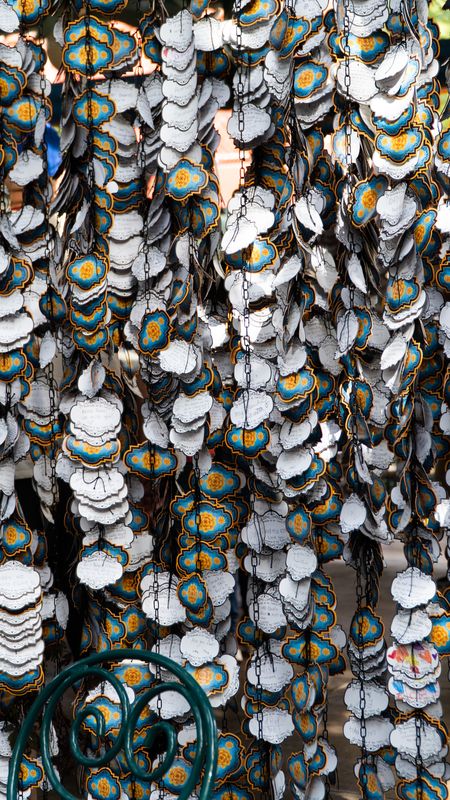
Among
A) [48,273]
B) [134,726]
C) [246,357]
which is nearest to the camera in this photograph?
[134,726]

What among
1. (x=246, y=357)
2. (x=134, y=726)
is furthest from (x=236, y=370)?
(x=134, y=726)

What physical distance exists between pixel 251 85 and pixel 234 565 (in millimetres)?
636

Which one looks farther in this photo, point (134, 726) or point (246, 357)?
point (246, 357)

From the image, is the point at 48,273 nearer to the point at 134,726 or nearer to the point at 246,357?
the point at 246,357

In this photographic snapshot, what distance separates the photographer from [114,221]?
1.48 m

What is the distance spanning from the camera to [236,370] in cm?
142

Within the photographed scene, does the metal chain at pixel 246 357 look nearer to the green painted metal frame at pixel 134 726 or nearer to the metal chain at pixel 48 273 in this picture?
the metal chain at pixel 48 273

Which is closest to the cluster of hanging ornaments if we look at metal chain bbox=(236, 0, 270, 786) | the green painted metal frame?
metal chain bbox=(236, 0, 270, 786)

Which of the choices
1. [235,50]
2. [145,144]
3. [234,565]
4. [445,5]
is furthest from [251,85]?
[234,565]

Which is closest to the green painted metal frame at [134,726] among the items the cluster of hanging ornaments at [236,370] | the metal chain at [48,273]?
the cluster of hanging ornaments at [236,370]

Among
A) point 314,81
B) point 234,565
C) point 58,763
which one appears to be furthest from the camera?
point 58,763

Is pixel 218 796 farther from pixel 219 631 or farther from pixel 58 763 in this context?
pixel 58 763

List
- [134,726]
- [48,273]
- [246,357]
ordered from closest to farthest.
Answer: [134,726]
[246,357]
[48,273]

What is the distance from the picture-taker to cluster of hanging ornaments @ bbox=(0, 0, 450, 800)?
54.6 inches
